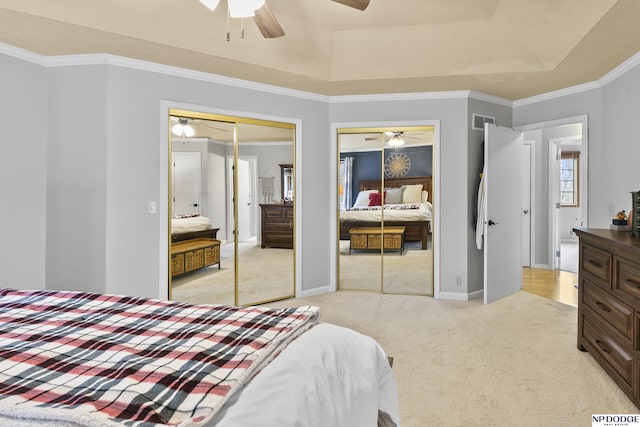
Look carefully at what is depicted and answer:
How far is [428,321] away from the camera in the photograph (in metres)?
3.69

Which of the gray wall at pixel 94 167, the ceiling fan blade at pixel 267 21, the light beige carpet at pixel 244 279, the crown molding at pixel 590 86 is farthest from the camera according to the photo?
the light beige carpet at pixel 244 279

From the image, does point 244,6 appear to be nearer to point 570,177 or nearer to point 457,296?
point 457,296

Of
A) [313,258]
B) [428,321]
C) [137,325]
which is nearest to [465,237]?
[428,321]

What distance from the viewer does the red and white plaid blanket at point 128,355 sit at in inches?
34.1

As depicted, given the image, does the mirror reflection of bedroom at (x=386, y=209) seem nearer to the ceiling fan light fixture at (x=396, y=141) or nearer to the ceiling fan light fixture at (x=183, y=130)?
the ceiling fan light fixture at (x=396, y=141)

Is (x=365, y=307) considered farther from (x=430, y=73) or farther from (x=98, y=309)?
(x=98, y=309)

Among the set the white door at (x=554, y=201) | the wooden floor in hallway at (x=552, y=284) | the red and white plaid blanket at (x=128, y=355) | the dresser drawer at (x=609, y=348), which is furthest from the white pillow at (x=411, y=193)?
the red and white plaid blanket at (x=128, y=355)

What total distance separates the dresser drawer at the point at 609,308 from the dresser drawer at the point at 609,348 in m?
0.09

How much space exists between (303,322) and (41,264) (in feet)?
10.3

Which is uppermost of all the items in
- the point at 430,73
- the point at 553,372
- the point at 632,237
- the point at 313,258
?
the point at 430,73

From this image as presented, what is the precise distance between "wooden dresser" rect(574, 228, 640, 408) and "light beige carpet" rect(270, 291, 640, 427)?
14 cm

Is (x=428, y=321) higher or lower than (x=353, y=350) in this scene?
lower

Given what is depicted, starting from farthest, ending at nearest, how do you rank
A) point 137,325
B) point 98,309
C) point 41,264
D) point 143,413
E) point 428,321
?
1. point 428,321
2. point 41,264
3. point 98,309
4. point 137,325
5. point 143,413

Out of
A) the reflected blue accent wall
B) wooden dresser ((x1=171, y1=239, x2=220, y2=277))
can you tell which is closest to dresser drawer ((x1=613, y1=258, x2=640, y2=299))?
the reflected blue accent wall
